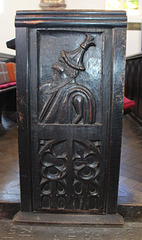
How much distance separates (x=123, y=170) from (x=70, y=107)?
989 mm

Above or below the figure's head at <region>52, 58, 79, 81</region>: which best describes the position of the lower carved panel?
below

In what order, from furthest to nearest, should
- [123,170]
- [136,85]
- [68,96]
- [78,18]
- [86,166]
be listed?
[136,85] < [123,170] < [86,166] < [68,96] < [78,18]

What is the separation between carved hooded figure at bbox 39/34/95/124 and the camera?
1.52 meters

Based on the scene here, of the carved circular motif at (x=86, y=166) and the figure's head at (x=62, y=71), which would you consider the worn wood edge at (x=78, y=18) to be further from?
the carved circular motif at (x=86, y=166)

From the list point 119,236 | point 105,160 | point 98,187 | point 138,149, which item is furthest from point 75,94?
point 138,149

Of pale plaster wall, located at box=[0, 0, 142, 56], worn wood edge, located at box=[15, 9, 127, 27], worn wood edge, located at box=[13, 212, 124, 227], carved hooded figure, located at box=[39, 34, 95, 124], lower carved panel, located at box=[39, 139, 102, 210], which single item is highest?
pale plaster wall, located at box=[0, 0, 142, 56]

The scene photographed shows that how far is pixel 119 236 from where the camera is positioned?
5.28 ft

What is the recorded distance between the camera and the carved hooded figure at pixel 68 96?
1516 millimetres

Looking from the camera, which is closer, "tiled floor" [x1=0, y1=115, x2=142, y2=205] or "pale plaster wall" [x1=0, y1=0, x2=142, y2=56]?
"tiled floor" [x1=0, y1=115, x2=142, y2=205]

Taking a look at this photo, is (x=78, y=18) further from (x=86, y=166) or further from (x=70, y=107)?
(x=86, y=166)

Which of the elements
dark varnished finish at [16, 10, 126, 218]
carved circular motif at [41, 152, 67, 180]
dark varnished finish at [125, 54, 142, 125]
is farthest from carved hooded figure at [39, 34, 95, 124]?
dark varnished finish at [125, 54, 142, 125]

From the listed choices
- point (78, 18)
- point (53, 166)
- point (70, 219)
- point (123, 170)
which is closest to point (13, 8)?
point (123, 170)

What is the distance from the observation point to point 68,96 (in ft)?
5.10

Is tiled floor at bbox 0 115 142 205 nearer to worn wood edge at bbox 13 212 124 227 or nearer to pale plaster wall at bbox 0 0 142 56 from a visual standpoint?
worn wood edge at bbox 13 212 124 227
